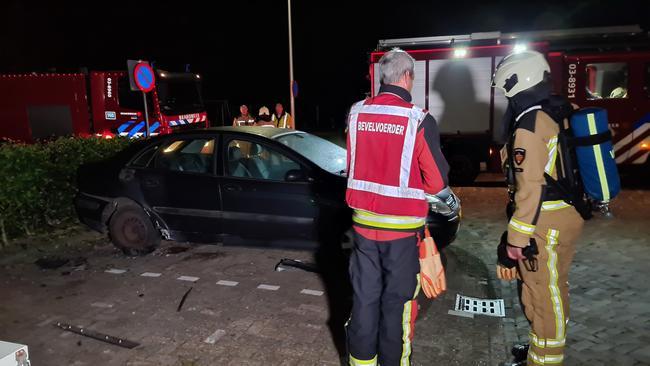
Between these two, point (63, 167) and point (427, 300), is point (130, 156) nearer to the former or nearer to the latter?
point (63, 167)

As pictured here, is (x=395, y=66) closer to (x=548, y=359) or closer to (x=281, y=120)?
(x=548, y=359)

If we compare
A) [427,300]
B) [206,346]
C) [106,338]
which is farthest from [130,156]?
[427,300]

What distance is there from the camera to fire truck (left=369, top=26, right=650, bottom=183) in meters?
9.64

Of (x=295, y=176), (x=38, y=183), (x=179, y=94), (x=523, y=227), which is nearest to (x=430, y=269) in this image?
(x=523, y=227)

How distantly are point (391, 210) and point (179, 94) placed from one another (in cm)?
1188

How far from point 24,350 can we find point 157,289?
302 cm

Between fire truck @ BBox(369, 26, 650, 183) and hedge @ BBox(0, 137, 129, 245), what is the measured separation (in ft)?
20.2

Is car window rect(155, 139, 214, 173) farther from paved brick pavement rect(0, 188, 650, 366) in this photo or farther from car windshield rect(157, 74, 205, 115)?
car windshield rect(157, 74, 205, 115)

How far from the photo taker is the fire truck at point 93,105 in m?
13.0

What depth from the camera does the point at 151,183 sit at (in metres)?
5.84

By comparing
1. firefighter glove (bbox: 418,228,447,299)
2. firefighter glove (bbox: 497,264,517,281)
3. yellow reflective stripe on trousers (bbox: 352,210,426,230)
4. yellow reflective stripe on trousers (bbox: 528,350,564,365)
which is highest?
yellow reflective stripe on trousers (bbox: 352,210,426,230)

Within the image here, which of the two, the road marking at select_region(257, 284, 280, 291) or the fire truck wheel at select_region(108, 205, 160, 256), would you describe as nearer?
the road marking at select_region(257, 284, 280, 291)

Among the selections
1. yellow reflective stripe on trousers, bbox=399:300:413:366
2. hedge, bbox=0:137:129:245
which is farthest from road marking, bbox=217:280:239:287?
hedge, bbox=0:137:129:245

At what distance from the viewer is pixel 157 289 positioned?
498cm
